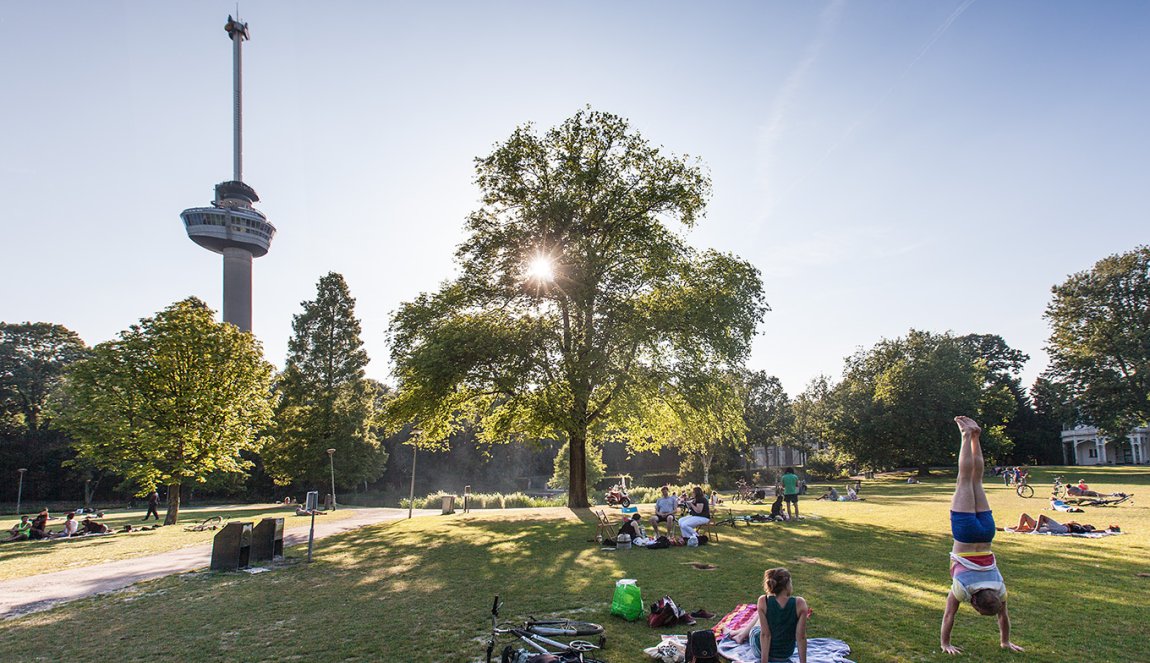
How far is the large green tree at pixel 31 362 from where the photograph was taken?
58750mm

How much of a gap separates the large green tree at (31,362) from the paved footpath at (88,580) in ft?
177

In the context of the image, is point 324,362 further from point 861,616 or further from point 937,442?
point 937,442

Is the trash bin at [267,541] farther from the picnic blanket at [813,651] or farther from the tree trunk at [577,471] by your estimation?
the picnic blanket at [813,651]

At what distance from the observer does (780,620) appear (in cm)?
611

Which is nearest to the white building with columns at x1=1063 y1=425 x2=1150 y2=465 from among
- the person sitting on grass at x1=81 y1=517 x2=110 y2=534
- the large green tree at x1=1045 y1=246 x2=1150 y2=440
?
the large green tree at x1=1045 y1=246 x2=1150 y2=440

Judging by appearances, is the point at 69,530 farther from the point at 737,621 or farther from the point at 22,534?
the point at 737,621

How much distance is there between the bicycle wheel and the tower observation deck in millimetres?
112353

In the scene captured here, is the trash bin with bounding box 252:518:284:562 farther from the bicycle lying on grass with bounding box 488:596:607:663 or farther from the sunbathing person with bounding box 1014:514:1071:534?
the sunbathing person with bounding box 1014:514:1071:534

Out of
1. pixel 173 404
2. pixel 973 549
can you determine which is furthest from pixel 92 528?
pixel 973 549

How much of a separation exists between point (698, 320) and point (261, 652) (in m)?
19.5

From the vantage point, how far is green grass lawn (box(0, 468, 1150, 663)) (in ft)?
24.6

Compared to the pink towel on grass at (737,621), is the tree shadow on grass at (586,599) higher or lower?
lower

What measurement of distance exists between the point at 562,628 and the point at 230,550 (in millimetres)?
10761

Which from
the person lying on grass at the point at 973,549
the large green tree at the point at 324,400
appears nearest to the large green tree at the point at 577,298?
the person lying on grass at the point at 973,549
